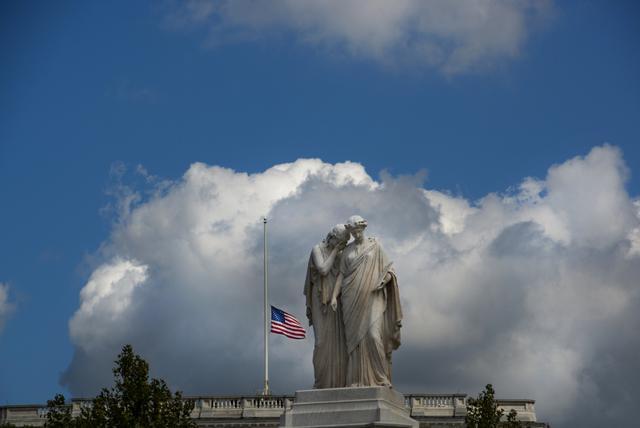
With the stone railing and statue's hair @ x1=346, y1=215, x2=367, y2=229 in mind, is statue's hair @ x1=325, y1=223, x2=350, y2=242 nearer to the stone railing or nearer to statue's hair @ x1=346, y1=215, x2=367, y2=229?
statue's hair @ x1=346, y1=215, x2=367, y2=229

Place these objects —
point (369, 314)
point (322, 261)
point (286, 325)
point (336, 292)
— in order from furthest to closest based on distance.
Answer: point (286, 325)
point (322, 261)
point (336, 292)
point (369, 314)

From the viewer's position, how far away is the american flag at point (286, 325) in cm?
5900

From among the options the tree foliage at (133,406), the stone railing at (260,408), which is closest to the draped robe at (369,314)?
the tree foliage at (133,406)

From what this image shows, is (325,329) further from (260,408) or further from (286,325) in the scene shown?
(260,408)

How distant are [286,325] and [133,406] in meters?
27.4

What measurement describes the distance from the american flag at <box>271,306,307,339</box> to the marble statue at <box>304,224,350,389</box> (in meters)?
39.7

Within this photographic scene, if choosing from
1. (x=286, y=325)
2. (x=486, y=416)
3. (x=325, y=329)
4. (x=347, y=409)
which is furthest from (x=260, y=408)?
(x=347, y=409)

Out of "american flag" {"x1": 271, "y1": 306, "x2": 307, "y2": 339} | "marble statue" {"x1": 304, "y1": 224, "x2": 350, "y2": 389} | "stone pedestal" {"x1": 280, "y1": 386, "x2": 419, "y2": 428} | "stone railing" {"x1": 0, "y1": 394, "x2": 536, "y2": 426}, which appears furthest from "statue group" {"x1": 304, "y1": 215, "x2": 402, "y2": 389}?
"stone railing" {"x1": 0, "y1": 394, "x2": 536, "y2": 426}

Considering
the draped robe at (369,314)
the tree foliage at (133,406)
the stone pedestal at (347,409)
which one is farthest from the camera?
the tree foliage at (133,406)

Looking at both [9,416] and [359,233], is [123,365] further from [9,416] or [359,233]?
[9,416]

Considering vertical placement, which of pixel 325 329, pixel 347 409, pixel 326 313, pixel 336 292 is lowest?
pixel 347 409

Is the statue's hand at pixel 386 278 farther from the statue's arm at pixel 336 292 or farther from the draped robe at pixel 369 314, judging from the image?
the statue's arm at pixel 336 292

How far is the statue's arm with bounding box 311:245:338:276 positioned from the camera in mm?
18891

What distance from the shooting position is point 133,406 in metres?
32.6
